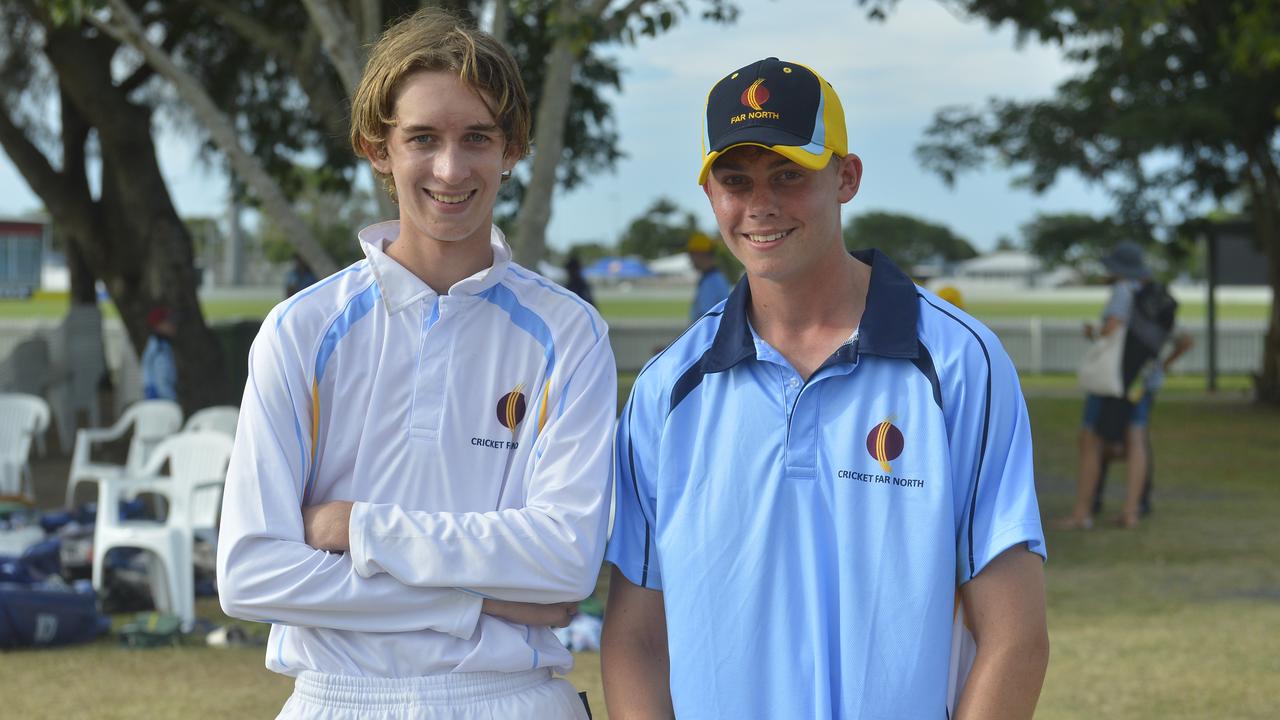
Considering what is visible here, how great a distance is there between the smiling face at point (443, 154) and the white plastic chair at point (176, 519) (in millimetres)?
5602

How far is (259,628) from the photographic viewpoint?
767 cm

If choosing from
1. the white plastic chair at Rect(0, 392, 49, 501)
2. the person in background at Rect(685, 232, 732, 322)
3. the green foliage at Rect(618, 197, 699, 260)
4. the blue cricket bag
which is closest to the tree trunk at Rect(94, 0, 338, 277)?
the blue cricket bag

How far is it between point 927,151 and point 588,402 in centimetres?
1647

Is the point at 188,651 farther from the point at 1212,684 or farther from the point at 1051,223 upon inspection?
the point at 1051,223

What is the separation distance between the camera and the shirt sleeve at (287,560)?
231 cm

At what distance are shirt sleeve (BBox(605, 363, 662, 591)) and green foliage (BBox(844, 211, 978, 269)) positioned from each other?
327ft

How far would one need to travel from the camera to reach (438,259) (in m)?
2.50

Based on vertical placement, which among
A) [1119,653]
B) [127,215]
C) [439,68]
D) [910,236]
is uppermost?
[910,236]

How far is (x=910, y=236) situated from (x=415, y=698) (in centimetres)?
11752

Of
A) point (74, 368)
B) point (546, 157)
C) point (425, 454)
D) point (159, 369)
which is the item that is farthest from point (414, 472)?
point (74, 368)

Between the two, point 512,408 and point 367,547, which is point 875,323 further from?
point 367,547

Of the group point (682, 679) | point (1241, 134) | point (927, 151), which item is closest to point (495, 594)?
point (682, 679)

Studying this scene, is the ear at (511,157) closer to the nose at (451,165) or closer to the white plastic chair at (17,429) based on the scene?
the nose at (451,165)

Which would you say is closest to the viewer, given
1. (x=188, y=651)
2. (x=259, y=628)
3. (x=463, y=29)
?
(x=463, y=29)
